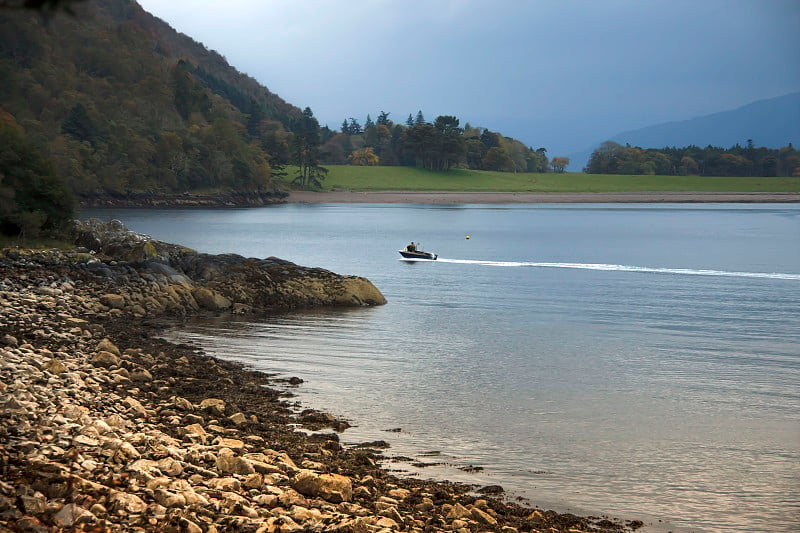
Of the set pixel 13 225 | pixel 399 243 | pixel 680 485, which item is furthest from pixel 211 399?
pixel 399 243

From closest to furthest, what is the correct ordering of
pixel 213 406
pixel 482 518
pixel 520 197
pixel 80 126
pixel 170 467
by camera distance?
pixel 170 467 < pixel 482 518 < pixel 213 406 < pixel 80 126 < pixel 520 197

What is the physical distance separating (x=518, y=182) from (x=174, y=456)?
545 ft

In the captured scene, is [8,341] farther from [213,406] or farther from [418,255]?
[418,255]

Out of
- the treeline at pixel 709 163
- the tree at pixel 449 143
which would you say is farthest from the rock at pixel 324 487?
the treeline at pixel 709 163

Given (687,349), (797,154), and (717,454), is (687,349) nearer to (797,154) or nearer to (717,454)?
(717,454)

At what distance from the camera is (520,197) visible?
157 meters

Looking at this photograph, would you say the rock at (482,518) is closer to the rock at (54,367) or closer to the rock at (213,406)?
the rock at (213,406)

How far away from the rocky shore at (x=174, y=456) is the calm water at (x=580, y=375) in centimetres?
126

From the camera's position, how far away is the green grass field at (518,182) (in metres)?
160

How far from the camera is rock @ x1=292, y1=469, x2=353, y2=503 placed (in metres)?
9.40

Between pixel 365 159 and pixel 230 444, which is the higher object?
pixel 365 159

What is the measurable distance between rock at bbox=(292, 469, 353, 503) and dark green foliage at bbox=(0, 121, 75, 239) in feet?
97.6

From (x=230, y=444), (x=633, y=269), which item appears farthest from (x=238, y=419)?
(x=633, y=269)

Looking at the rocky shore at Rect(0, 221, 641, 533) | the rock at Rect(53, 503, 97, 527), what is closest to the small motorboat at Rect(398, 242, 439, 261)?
the rocky shore at Rect(0, 221, 641, 533)
